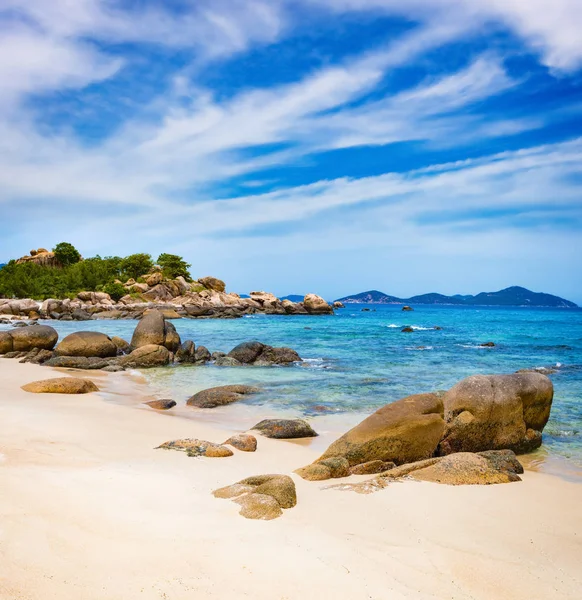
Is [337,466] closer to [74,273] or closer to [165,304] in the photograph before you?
[165,304]

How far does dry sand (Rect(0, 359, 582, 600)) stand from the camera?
142 inches

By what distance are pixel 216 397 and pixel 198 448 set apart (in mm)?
5255

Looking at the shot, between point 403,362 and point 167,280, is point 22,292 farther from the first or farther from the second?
point 403,362

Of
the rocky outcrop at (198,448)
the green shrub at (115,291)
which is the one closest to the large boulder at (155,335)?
the rocky outcrop at (198,448)

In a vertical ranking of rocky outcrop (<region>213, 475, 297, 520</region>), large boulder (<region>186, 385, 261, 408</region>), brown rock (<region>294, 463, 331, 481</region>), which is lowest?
large boulder (<region>186, 385, 261, 408</region>)

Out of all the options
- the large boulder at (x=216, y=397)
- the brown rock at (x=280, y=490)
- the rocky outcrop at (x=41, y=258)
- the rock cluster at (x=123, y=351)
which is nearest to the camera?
the brown rock at (x=280, y=490)

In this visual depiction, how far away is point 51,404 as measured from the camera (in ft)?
35.8

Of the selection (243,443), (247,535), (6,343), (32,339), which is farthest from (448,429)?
(6,343)

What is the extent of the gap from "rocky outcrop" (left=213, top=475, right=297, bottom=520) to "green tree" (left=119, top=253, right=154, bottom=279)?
81.0 m

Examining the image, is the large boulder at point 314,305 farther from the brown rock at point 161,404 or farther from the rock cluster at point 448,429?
the rock cluster at point 448,429

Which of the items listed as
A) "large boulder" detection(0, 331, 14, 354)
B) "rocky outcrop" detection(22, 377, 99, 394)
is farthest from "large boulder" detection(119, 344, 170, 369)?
"rocky outcrop" detection(22, 377, 99, 394)

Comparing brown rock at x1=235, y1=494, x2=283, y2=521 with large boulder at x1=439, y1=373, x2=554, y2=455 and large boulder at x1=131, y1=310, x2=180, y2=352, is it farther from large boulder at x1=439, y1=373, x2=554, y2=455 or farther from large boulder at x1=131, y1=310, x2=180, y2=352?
large boulder at x1=131, y1=310, x2=180, y2=352

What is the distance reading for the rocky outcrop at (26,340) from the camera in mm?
21062

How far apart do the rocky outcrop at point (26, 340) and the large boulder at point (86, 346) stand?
1.64m
